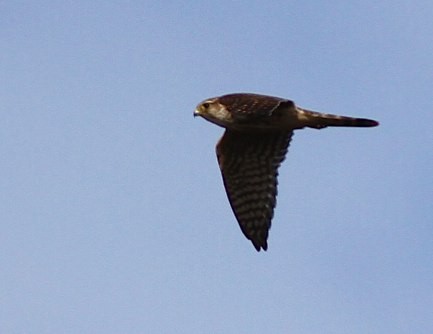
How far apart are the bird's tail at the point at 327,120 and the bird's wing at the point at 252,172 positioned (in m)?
1.14

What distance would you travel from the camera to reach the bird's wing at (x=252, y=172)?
1858 cm

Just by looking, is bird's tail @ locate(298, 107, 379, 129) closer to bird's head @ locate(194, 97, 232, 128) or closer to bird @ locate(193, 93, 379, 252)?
bird @ locate(193, 93, 379, 252)

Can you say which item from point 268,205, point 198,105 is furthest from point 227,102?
point 268,205

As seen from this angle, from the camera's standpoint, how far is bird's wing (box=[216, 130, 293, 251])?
1858 cm

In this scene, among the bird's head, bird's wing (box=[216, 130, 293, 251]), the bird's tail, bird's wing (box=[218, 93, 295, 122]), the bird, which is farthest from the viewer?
bird's wing (box=[216, 130, 293, 251])

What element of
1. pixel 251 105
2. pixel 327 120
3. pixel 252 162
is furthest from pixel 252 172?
pixel 251 105

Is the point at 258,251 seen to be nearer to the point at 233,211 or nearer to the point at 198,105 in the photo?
the point at 233,211

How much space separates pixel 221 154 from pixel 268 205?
0.98 m

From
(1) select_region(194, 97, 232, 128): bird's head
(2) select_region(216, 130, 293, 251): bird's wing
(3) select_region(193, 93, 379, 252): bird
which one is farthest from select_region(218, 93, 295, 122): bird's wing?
(2) select_region(216, 130, 293, 251): bird's wing

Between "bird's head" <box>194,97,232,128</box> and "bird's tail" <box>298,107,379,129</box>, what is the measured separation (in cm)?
98

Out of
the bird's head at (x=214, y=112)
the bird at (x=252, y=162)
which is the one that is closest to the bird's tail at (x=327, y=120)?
the bird at (x=252, y=162)

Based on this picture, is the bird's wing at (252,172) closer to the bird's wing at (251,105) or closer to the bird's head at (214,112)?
the bird's head at (214,112)

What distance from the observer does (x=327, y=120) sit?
683 inches

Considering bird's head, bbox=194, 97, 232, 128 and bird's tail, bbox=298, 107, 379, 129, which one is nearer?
bird's tail, bbox=298, 107, 379, 129
